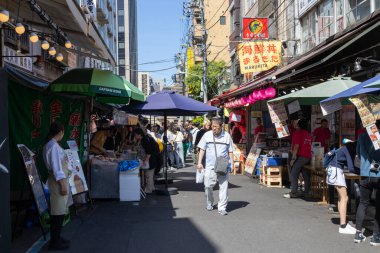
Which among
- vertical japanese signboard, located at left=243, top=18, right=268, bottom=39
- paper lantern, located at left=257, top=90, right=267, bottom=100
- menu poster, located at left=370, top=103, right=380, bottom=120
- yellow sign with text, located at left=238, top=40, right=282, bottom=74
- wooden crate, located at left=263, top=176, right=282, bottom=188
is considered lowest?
wooden crate, located at left=263, top=176, right=282, bottom=188

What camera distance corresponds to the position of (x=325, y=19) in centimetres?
1480

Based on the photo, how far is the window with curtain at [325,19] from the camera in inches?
563

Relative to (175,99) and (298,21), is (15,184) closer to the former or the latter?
(175,99)

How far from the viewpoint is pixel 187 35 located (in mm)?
53281

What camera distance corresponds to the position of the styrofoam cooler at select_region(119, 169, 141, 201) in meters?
9.84

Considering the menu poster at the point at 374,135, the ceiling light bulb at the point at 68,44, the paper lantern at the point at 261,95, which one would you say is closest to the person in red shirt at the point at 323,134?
the paper lantern at the point at 261,95

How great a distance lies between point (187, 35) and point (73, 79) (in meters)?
45.8

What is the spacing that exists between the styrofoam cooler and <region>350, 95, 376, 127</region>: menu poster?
5384 mm

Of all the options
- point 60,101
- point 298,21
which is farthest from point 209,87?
point 60,101

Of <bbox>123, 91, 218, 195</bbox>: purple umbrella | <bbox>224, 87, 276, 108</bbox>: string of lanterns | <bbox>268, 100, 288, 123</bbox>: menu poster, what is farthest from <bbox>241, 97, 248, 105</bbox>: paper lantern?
<bbox>268, 100, 288, 123</bbox>: menu poster

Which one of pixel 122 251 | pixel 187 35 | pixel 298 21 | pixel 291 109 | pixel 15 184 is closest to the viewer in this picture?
pixel 122 251

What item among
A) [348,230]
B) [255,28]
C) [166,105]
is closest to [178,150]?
[255,28]

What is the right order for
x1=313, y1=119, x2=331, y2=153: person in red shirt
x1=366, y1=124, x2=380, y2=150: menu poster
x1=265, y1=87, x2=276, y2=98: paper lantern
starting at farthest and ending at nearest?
x1=265, y1=87, x2=276, y2=98: paper lantern → x1=313, y1=119, x2=331, y2=153: person in red shirt → x1=366, y1=124, x2=380, y2=150: menu poster

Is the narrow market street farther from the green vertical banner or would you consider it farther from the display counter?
the green vertical banner
